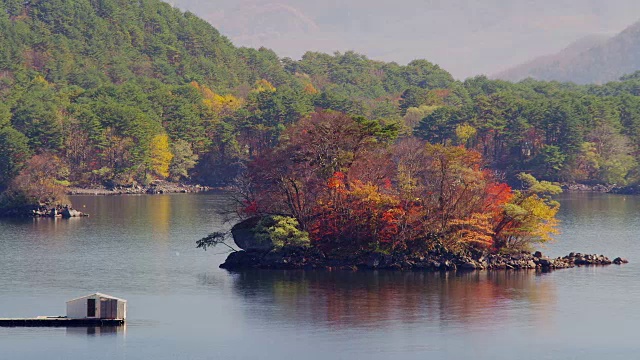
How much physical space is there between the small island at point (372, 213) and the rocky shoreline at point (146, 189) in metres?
86.5

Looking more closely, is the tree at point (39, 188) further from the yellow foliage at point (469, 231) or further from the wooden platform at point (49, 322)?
the wooden platform at point (49, 322)

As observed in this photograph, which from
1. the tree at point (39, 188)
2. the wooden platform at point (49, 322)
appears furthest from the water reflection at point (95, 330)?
the tree at point (39, 188)

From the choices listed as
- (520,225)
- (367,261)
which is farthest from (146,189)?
(520,225)

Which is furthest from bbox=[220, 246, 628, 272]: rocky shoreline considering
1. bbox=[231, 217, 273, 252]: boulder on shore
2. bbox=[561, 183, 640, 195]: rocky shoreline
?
bbox=[561, 183, 640, 195]: rocky shoreline

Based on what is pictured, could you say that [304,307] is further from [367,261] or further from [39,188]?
[39,188]

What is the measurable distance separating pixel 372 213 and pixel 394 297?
12.9 meters

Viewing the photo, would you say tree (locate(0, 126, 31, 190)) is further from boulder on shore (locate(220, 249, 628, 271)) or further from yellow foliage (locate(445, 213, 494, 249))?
yellow foliage (locate(445, 213, 494, 249))

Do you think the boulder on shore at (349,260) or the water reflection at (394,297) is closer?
the water reflection at (394,297)

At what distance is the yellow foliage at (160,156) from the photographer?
195875 millimetres

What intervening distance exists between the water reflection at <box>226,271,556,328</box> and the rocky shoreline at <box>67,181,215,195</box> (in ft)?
312

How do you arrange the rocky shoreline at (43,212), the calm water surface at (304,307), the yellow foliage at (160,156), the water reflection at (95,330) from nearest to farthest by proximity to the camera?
1. the calm water surface at (304,307)
2. the water reflection at (95,330)
3. the rocky shoreline at (43,212)
4. the yellow foliage at (160,156)

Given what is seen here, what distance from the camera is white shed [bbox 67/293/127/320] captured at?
72312 millimetres

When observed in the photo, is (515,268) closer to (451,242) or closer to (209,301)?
(451,242)

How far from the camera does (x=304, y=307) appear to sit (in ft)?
261
